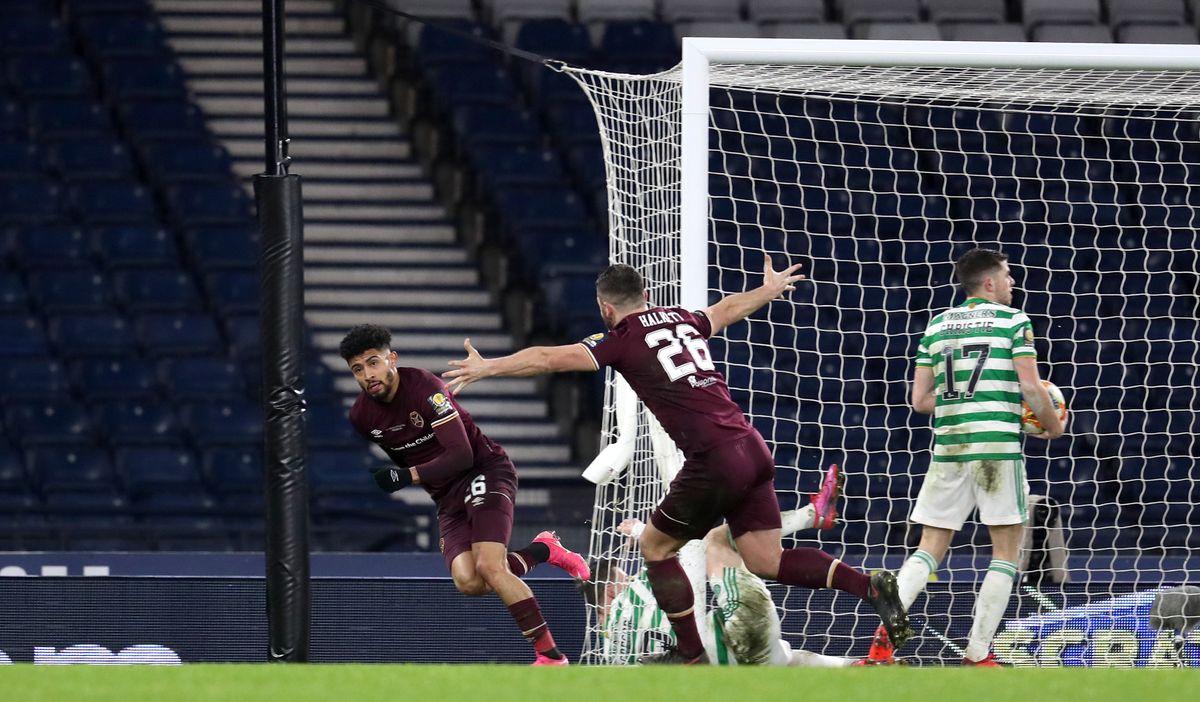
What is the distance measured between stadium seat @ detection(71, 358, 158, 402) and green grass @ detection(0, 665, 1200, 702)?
23.0 feet

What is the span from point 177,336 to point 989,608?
7641mm

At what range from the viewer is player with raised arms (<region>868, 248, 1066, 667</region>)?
289 inches

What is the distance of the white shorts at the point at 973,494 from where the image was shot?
738 cm

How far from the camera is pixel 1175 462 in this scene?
1195 centimetres

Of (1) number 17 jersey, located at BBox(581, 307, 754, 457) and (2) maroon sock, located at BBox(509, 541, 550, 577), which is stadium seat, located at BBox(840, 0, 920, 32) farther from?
(1) number 17 jersey, located at BBox(581, 307, 754, 457)

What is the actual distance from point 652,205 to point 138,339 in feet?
19.6

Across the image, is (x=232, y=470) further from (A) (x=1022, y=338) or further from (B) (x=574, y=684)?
(B) (x=574, y=684)

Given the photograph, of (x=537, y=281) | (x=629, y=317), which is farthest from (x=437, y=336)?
(x=629, y=317)

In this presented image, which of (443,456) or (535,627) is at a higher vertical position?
(443,456)

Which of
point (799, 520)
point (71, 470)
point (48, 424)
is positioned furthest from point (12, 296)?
point (799, 520)

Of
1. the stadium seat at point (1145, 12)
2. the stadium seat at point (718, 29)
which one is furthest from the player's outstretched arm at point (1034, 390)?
the stadium seat at point (1145, 12)

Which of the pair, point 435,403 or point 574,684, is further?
point 435,403

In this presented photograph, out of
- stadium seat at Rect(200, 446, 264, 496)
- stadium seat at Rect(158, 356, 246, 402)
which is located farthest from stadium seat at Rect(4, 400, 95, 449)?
stadium seat at Rect(200, 446, 264, 496)

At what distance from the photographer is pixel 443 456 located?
7.55 metres
